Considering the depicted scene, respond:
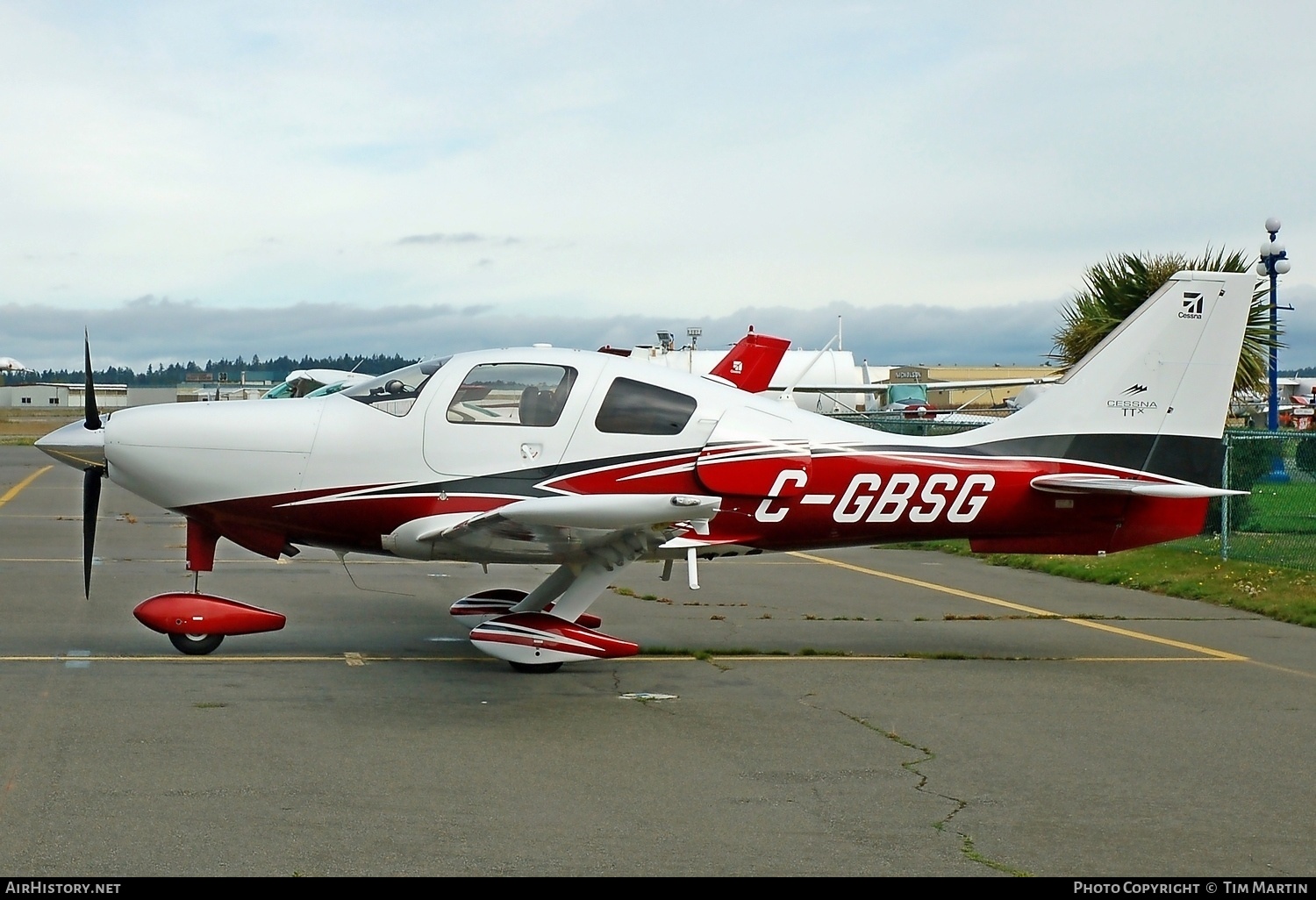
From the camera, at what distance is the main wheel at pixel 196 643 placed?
9.31 meters

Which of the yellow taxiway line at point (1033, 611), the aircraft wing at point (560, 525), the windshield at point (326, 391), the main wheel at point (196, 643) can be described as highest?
the windshield at point (326, 391)

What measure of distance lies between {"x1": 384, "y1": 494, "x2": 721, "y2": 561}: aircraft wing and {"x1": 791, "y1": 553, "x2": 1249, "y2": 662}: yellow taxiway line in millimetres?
4415

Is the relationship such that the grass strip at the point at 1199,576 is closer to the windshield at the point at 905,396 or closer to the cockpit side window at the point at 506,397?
the cockpit side window at the point at 506,397

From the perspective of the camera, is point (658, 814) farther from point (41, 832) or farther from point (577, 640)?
point (577, 640)

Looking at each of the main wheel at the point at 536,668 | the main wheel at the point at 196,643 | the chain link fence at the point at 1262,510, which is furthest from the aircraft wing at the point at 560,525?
the chain link fence at the point at 1262,510

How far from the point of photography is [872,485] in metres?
9.45

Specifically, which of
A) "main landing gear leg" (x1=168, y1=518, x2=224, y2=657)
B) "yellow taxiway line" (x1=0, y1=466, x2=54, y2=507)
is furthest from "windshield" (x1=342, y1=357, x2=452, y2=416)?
"yellow taxiway line" (x1=0, y1=466, x2=54, y2=507)

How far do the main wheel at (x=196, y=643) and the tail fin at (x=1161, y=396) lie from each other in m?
5.79

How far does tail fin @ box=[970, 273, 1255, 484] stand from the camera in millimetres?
10016

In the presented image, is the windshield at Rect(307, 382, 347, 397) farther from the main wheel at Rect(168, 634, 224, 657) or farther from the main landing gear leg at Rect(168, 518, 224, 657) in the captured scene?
the main wheel at Rect(168, 634, 224, 657)

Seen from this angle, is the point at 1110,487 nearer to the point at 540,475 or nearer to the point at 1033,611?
the point at 1033,611

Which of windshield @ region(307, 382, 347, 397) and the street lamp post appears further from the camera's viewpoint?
the street lamp post

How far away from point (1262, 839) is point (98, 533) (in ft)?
56.0

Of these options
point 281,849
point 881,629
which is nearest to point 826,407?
point 881,629
